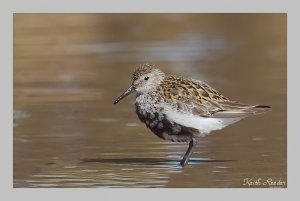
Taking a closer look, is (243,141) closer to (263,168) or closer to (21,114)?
(263,168)

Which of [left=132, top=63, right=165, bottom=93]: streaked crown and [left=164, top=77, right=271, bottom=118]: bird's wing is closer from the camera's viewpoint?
[left=164, top=77, right=271, bottom=118]: bird's wing

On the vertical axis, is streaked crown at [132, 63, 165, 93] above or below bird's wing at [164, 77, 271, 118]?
above

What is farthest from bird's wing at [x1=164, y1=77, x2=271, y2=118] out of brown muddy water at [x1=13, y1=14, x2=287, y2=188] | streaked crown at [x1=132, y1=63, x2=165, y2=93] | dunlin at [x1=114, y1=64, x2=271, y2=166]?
brown muddy water at [x1=13, y1=14, x2=287, y2=188]

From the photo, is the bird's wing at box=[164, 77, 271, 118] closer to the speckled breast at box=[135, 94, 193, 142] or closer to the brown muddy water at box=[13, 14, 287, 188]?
the speckled breast at box=[135, 94, 193, 142]

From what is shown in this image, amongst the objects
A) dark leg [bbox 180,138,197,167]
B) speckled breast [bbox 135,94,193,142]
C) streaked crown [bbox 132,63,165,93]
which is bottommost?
dark leg [bbox 180,138,197,167]

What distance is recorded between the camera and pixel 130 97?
14422 millimetres

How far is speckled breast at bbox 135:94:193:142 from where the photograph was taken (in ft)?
35.7

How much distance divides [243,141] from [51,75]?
4263mm

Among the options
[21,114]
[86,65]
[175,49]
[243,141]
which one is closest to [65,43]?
[86,65]

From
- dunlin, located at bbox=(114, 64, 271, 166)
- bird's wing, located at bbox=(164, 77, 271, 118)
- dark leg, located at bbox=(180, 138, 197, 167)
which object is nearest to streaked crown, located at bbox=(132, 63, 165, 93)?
dunlin, located at bbox=(114, 64, 271, 166)

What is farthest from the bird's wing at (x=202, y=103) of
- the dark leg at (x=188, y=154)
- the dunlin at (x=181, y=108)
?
the dark leg at (x=188, y=154)

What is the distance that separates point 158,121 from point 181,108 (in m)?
0.28

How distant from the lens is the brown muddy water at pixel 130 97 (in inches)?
426

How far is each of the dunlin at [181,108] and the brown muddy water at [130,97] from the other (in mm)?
360
